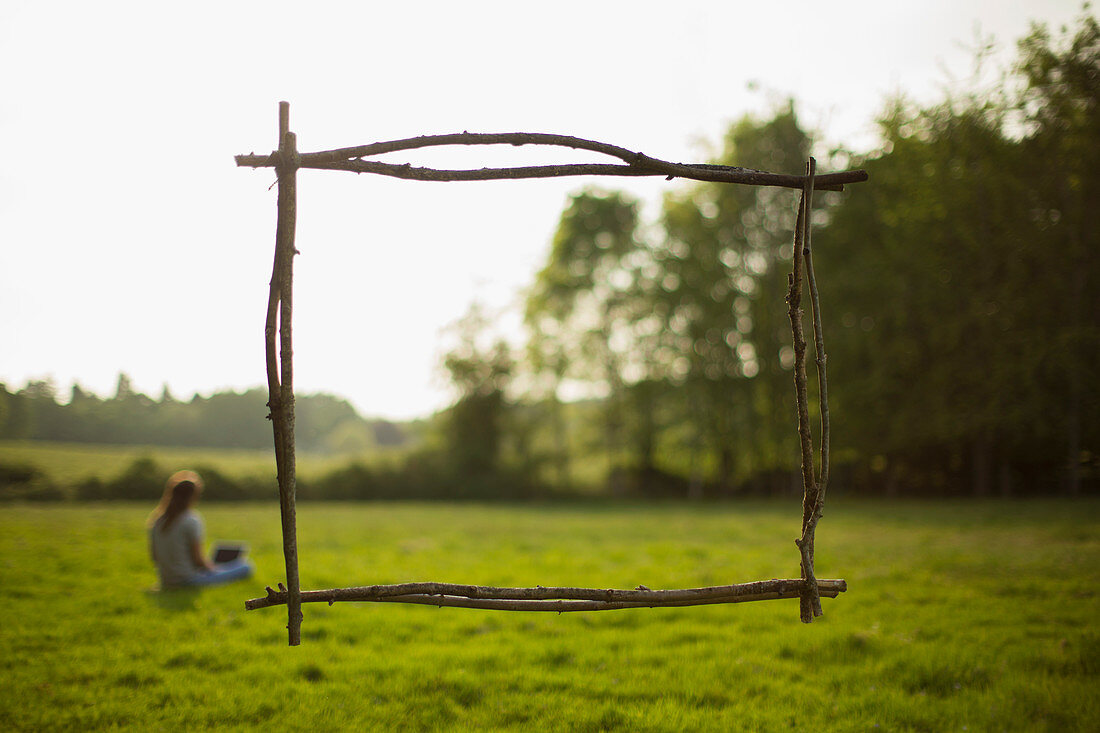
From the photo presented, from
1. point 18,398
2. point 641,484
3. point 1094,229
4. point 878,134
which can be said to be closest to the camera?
point 1094,229

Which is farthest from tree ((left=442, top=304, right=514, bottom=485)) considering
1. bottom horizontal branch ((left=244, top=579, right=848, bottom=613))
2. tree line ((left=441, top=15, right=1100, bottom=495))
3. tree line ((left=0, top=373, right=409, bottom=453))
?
bottom horizontal branch ((left=244, top=579, right=848, bottom=613))

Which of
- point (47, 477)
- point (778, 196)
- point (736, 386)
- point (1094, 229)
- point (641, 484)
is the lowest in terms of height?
point (641, 484)

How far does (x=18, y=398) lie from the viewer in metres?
16.9

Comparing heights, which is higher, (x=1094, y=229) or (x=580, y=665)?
(x=1094, y=229)

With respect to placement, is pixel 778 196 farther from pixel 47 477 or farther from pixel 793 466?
pixel 47 477

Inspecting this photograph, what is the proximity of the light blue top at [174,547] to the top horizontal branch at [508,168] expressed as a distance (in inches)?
216

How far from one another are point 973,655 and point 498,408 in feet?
95.4

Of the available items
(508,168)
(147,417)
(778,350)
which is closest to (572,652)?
(508,168)

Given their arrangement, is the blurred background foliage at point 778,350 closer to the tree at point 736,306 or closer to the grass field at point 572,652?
the tree at point 736,306

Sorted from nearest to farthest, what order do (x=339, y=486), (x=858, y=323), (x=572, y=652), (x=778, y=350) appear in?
(x=572, y=652)
(x=858, y=323)
(x=778, y=350)
(x=339, y=486)

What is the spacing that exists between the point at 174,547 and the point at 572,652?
15.4 feet

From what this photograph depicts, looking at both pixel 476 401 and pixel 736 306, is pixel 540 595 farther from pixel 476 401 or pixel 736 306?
pixel 476 401

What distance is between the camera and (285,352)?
2.97 meters

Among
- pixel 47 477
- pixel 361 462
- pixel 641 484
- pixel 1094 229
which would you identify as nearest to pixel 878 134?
pixel 1094 229
